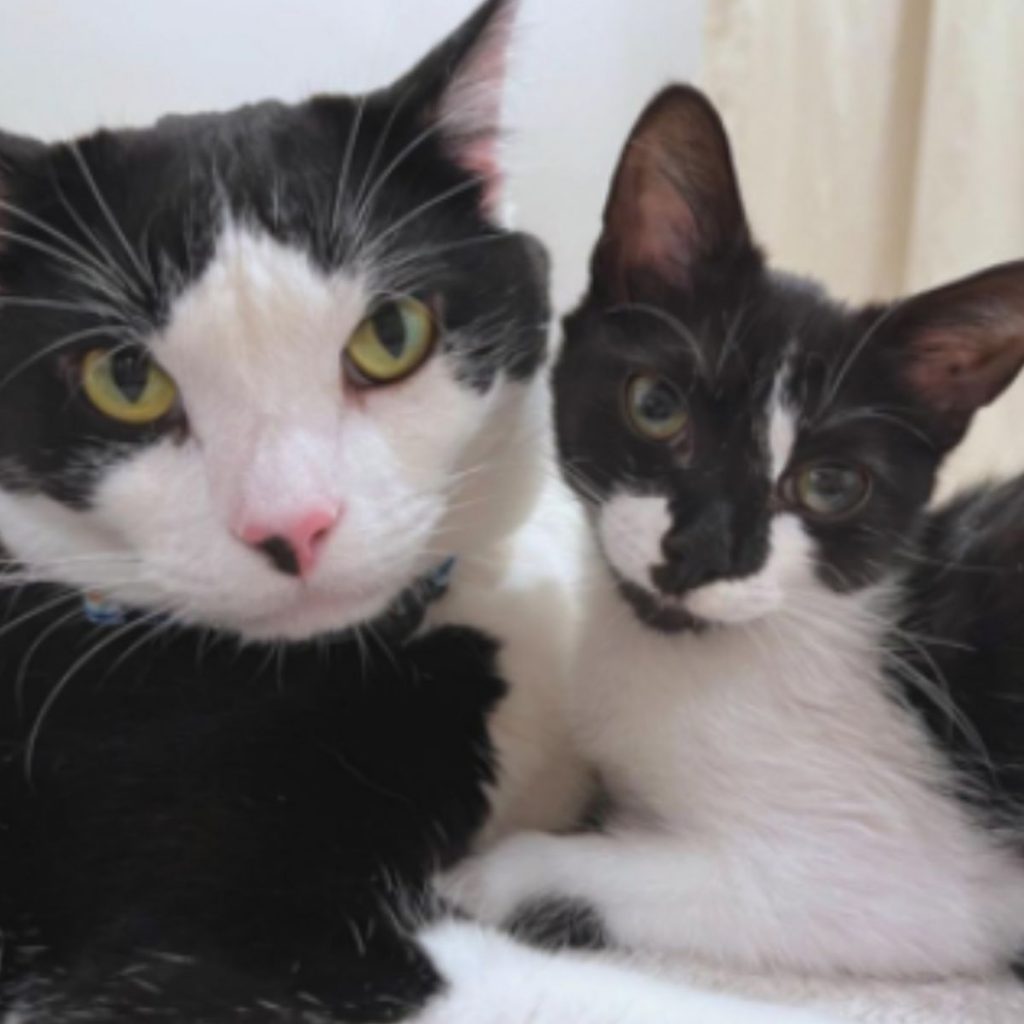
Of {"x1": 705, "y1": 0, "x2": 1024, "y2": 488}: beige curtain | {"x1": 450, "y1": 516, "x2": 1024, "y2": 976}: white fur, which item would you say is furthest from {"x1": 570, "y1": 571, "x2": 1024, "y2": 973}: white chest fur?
{"x1": 705, "y1": 0, "x2": 1024, "y2": 488}: beige curtain

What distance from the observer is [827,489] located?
0.94m

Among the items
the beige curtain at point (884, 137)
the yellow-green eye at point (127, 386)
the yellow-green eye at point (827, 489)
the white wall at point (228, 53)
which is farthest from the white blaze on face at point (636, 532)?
the beige curtain at point (884, 137)

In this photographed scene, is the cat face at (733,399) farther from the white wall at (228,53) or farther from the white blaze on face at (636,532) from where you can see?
the white wall at (228,53)

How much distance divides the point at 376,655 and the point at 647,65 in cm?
118

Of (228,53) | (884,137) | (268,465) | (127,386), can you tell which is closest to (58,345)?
(127,386)

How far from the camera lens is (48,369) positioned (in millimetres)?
856

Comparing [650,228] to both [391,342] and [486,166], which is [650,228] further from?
[391,342]

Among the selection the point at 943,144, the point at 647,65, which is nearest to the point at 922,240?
the point at 943,144

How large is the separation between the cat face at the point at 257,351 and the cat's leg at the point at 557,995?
0.24 metres

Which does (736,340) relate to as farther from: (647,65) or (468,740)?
(647,65)

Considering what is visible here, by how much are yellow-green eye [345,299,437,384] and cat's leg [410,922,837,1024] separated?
15.1 inches

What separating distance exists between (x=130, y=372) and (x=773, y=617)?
19.3 inches

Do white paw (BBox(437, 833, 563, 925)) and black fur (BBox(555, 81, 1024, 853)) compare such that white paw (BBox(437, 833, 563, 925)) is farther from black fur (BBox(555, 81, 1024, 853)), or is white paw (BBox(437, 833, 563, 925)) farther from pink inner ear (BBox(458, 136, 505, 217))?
pink inner ear (BBox(458, 136, 505, 217))

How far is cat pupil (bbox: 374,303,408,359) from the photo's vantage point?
870mm
